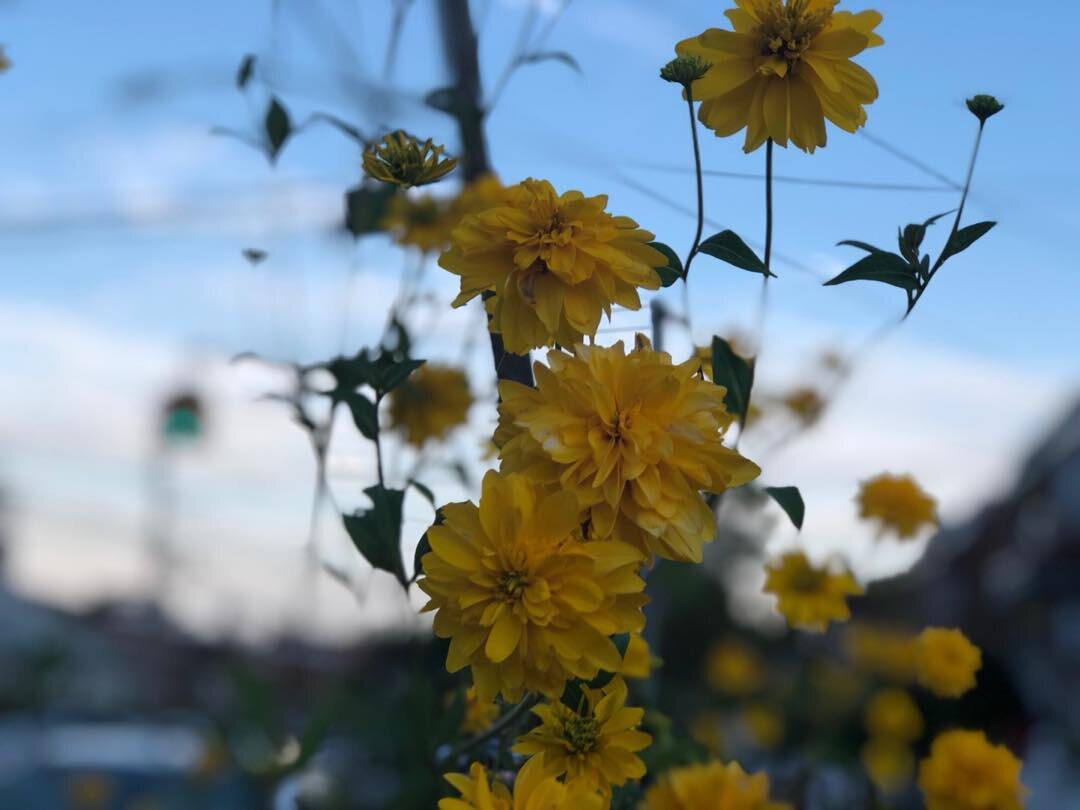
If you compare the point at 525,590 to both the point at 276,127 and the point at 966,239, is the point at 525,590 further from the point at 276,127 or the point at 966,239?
the point at 276,127

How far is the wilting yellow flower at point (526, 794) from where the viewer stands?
0.55 metres

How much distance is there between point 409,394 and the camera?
46.9 inches

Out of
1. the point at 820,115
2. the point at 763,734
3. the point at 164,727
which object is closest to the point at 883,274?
the point at 820,115

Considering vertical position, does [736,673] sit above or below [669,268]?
above

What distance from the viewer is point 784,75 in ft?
2.13

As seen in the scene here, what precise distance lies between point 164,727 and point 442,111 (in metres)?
3.29

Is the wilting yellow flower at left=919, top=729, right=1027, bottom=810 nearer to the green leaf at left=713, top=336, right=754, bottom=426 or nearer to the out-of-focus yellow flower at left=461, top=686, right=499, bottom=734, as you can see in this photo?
the out-of-focus yellow flower at left=461, top=686, right=499, bottom=734

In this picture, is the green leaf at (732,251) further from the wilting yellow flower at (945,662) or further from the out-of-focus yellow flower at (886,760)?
the out-of-focus yellow flower at (886,760)

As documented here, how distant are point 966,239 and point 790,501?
202 millimetres

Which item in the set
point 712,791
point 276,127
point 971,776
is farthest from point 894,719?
point 276,127

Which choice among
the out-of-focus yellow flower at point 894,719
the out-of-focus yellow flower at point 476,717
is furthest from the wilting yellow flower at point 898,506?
the out-of-focus yellow flower at point 476,717

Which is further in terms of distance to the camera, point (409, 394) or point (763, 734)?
point (763, 734)

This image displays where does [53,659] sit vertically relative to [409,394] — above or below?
above

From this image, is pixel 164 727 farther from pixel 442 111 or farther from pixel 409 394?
pixel 442 111
